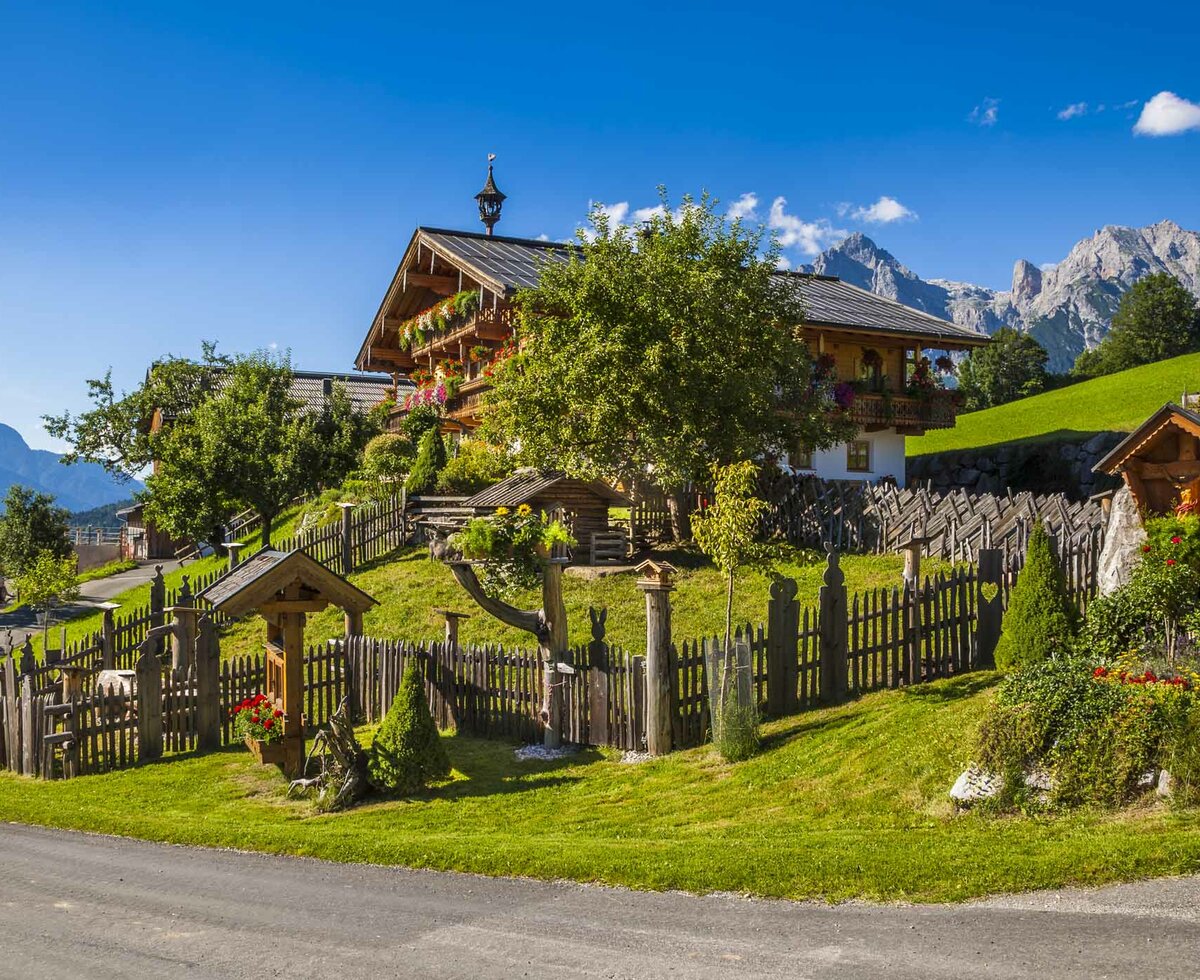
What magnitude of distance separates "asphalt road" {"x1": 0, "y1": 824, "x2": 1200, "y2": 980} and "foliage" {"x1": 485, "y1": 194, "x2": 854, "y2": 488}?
17.3 meters

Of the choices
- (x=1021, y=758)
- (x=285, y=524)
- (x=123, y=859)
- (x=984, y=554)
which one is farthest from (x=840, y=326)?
(x=123, y=859)

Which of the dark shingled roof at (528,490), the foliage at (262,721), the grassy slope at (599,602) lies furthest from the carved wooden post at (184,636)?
the dark shingled roof at (528,490)

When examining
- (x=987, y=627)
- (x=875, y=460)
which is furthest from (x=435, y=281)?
(x=987, y=627)

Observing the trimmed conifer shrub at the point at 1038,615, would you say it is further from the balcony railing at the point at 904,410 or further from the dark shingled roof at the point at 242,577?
the balcony railing at the point at 904,410

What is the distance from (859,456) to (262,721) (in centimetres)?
2625

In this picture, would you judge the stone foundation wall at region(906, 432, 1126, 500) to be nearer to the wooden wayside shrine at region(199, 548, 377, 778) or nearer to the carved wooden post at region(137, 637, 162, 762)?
the wooden wayside shrine at region(199, 548, 377, 778)

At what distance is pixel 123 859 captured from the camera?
36.2ft

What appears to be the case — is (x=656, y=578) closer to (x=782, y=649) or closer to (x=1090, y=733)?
(x=782, y=649)

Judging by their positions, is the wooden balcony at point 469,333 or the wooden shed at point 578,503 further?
the wooden balcony at point 469,333

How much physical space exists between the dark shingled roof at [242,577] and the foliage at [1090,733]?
8.77 m

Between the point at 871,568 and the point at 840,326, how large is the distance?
1255 centimetres

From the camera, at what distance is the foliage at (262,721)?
14789 millimetres

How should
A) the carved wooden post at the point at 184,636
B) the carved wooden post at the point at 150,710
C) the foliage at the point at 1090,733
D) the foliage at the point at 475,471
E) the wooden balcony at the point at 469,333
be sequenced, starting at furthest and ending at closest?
the wooden balcony at the point at 469,333
the foliage at the point at 475,471
the carved wooden post at the point at 184,636
the carved wooden post at the point at 150,710
the foliage at the point at 1090,733

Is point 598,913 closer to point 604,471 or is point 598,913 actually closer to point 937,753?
point 937,753
